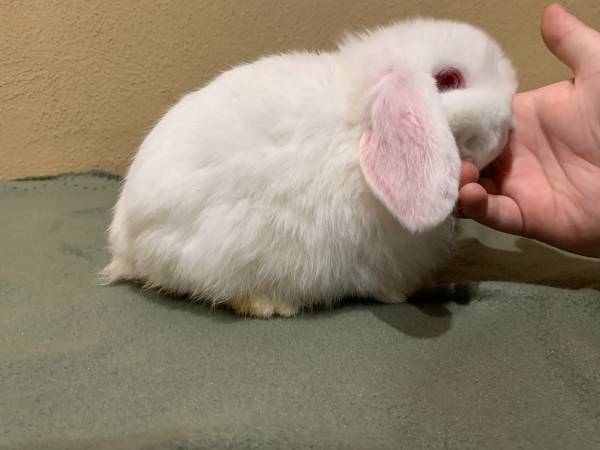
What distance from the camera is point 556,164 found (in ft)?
3.87

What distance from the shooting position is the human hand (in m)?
1.09

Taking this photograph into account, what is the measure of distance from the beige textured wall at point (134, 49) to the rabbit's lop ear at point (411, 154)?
745 millimetres

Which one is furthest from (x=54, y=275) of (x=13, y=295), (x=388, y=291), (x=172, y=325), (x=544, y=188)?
(x=544, y=188)

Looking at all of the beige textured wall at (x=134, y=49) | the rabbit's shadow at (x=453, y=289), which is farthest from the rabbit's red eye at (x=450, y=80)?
the beige textured wall at (x=134, y=49)

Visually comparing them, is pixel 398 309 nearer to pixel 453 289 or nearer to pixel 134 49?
pixel 453 289

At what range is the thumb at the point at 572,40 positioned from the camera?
1.07 meters

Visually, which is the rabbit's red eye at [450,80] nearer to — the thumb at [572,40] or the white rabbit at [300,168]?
the white rabbit at [300,168]

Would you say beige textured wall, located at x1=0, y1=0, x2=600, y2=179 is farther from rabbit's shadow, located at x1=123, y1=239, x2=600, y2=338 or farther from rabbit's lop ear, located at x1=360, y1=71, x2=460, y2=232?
rabbit's lop ear, located at x1=360, y1=71, x2=460, y2=232

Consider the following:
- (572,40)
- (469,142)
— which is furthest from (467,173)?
(572,40)

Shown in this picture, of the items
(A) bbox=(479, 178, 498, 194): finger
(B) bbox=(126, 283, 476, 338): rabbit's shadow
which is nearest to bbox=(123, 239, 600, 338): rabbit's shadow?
(B) bbox=(126, 283, 476, 338): rabbit's shadow

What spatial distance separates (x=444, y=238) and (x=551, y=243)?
219 millimetres

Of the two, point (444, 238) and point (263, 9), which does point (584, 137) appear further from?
point (263, 9)

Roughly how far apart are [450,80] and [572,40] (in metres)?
0.24

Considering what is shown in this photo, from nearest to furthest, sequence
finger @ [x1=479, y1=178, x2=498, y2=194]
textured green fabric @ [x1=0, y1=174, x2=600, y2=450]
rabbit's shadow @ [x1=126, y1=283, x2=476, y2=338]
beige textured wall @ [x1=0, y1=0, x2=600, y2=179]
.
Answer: textured green fabric @ [x1=0, y1=174, x2=600, y2=450] < rabbit's shadow @ [x1=126, y1=283, x2=476, y2=338] < finger @ [x1=479, y1=178, x2=498, y2=194] < beige textured wall @ [x1=0, y1=0, x2=600, y2=179]
